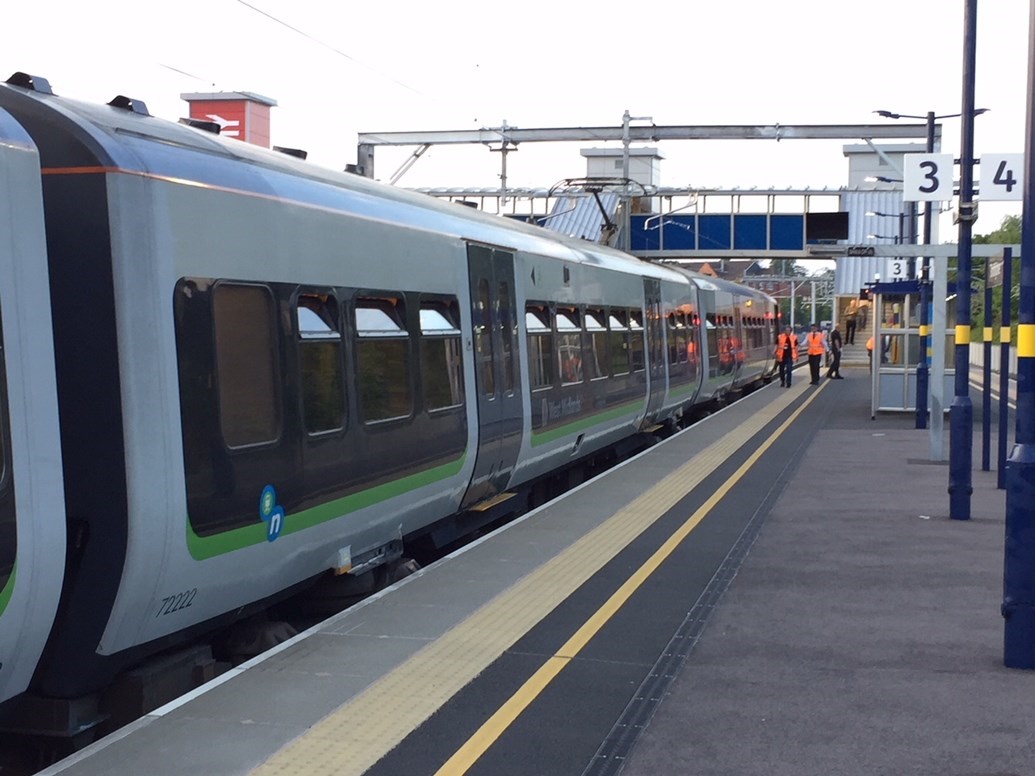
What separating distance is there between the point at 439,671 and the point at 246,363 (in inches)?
69.3

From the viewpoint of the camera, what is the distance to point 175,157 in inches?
235

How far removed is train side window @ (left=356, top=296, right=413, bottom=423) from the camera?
7.96 m

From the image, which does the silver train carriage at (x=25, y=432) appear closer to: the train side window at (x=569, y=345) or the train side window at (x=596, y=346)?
the train side window at (x=569, y=345)

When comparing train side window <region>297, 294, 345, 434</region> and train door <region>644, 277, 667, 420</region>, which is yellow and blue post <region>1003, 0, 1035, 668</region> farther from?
train door <region>644, 277, 667, 420</region>

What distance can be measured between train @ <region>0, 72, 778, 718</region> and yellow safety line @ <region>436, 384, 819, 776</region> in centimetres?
147

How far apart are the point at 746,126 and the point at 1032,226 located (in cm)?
2518

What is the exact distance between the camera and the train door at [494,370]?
10625 millimetres

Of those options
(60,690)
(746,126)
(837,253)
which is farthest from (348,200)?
(746,126)

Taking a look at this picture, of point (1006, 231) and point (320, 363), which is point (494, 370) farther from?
point (1006, 231)

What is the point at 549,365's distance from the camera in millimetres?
13234

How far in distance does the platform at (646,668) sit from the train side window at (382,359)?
1132mm

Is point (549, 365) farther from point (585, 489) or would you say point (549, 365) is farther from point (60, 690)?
point (60, 690)

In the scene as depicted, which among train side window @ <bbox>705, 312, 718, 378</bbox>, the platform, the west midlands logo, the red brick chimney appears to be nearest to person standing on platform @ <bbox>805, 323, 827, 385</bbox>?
train side window @ <bbox>705, 312, 718, 378</bbox>

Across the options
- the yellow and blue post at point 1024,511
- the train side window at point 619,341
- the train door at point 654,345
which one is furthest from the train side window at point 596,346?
the yellow and blue post at point 1024,511
